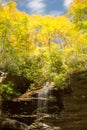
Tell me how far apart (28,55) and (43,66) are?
6.16ft

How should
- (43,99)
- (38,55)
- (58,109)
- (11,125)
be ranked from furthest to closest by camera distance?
(38,55)
(43,99)
(58,109)
(11,125)

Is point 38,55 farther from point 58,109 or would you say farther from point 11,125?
point 11,125

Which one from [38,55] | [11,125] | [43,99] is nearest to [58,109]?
[43,99]

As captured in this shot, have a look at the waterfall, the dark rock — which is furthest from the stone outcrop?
the dark rock

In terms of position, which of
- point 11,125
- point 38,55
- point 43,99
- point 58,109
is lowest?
point 11,125

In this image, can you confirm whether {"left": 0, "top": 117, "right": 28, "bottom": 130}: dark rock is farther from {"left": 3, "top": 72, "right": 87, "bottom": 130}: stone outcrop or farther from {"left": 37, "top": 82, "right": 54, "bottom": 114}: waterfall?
{"left": 37, "top": 82, "right": 54, "bottom": 114}: waterfall

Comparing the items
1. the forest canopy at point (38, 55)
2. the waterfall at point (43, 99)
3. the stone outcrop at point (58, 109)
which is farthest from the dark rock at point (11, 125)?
the waterfall at point (43, 99)

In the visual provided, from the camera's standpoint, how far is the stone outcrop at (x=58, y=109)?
21.1 meters

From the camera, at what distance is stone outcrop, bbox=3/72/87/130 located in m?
21.1

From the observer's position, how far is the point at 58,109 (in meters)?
22.8

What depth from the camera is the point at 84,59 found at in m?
22.9

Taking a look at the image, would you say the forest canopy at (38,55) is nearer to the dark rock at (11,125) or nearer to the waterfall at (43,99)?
the waterfall at (43,99)

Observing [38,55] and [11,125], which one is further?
[38,55]

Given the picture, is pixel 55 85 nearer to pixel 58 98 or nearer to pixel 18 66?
pixel 58 98
